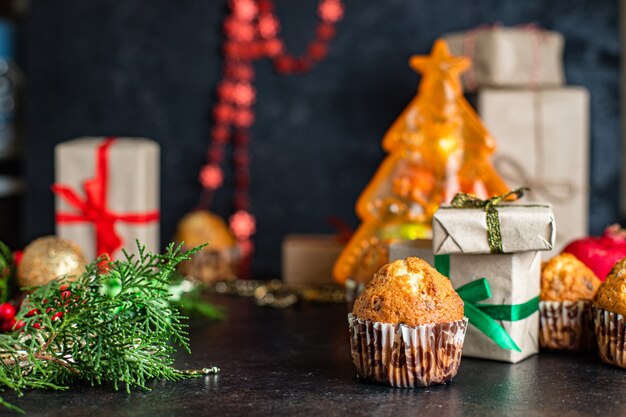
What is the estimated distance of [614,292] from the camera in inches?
40.4

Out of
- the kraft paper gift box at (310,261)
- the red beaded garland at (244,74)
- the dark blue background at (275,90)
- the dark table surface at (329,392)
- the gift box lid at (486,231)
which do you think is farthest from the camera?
the red beaded garland at (244,74)

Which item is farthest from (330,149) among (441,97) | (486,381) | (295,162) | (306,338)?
(486,381)

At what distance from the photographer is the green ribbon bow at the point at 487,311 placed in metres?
1.06

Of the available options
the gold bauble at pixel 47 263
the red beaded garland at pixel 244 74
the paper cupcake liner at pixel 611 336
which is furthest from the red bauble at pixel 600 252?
the red beaded garland at pixel 244 74

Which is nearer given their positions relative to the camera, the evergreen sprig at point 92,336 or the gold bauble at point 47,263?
the evergreen sprig at point 92,336

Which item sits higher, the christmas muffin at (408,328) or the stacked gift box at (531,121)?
the stacked gift box at (531,121)

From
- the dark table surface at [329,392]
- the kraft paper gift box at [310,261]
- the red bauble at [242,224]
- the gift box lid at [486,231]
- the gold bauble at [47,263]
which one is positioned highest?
the gift box lid at [486,231]

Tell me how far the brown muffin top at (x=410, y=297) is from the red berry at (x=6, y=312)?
1.48ft

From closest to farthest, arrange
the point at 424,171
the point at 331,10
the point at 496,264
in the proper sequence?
the point at 496,264 → the point at 424,171 → the point at 331,10

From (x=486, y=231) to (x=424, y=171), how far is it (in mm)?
323

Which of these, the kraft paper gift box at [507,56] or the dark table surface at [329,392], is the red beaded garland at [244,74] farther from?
the dark table surface at [329,392]

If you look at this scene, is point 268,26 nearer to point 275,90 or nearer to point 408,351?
point 275,90

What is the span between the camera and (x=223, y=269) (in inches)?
68.0

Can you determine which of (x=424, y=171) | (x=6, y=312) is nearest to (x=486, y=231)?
(x=424, y=171)
